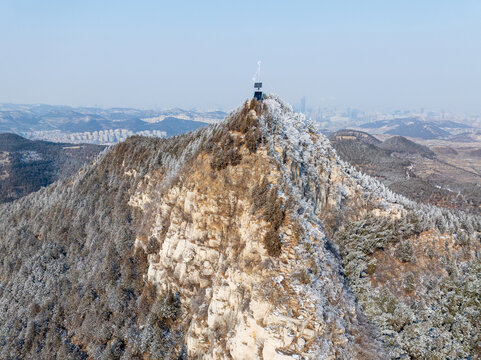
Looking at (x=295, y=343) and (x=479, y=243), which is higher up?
(x=479, y=243)

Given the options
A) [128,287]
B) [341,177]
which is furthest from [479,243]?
[128,287]

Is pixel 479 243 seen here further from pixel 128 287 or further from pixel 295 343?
pixel 128 287

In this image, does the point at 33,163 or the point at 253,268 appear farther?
the point at 33,163

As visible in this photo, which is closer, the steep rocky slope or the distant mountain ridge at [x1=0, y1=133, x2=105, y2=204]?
the steep rocky slope

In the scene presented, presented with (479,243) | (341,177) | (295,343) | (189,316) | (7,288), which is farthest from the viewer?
(7,288)

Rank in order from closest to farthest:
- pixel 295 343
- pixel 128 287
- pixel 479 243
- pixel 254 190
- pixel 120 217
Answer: pixel 295 343 < pixel 254 190 < pixel 479 243 < pixel 128 287 < pixel 120 217

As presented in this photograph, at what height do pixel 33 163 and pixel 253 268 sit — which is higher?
pixel 253 268

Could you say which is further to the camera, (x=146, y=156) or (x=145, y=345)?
(x=146, y=156)

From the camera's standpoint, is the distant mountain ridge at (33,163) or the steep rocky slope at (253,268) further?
the distant mountain ridge at (33,163)
